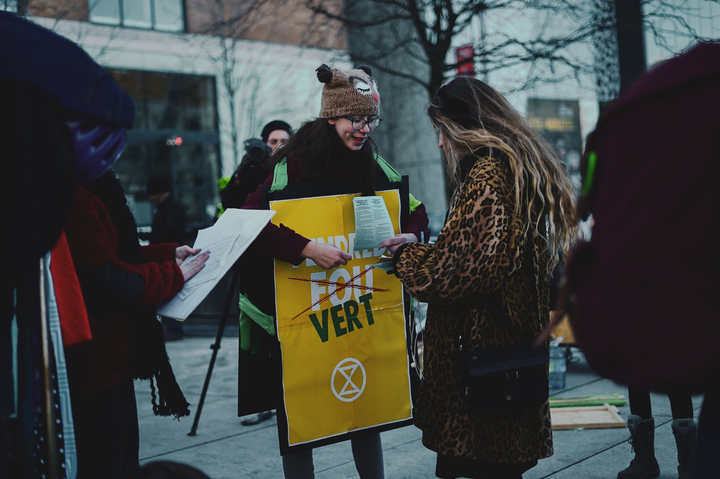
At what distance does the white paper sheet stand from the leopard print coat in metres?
0.29

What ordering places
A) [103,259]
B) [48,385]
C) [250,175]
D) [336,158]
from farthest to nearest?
1. [250,175]
2. [336,158]
3. [103,259]
4. [48,385]

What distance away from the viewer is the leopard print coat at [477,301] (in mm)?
2549

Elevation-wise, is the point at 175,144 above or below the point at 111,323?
above

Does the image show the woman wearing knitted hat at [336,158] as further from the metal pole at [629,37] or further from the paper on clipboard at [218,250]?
the metal pole at [629,37]

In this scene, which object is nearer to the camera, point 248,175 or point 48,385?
point 48,385

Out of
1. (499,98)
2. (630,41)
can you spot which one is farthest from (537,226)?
(630,41)

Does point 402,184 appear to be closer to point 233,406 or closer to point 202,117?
point 233,406

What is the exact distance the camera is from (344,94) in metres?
3.15

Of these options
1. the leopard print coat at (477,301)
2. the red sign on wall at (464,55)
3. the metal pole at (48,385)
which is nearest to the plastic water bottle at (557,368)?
the leopard print coat at (477,301)

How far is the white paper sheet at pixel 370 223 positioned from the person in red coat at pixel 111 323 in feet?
2.53

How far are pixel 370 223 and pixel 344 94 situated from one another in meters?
0.58

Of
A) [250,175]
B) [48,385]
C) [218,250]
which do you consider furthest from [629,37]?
[48,385]

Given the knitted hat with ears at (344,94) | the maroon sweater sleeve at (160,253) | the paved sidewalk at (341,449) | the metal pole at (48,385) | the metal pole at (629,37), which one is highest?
the metal pole at (629,37)

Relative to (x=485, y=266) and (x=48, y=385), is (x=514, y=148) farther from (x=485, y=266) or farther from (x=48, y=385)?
(x=48, y=385)
